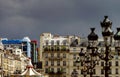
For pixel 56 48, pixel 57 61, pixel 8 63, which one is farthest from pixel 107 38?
pixel 8 63

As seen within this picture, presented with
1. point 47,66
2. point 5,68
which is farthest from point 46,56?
point 5,68

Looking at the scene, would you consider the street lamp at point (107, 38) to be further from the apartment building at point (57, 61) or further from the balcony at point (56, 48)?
the balcony at point (56, 48)

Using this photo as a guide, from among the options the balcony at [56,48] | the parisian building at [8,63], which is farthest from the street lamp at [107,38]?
the parisian building at [8,63]

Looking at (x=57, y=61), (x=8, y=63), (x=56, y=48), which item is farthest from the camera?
(x=8, y=63)

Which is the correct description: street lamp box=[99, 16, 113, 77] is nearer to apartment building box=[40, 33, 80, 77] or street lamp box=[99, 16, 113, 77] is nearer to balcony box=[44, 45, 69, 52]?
apartment building box=[40, 33, 80, 77]

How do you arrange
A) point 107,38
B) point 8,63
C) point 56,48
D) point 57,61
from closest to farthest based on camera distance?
point 107,38, point 57,61, point 56,48, point 8,63

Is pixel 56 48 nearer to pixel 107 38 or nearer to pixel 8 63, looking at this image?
pixel 8 63

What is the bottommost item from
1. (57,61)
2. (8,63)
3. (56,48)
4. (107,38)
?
(107,38)

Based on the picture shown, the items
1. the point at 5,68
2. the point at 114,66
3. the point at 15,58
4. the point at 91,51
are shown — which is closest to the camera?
the point at 91,51

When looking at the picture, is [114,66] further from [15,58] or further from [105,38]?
[105,38]

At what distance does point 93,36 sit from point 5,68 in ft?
437

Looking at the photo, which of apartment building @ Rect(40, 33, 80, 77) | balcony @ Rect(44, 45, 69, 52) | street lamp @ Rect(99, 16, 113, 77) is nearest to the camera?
street lamp @ Rect(99, 16, 113, 77)

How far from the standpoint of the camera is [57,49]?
140125mm

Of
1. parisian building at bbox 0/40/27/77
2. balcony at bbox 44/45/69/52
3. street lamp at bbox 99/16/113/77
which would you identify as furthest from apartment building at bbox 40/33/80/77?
street lamp at bbox 99/16/113/77
